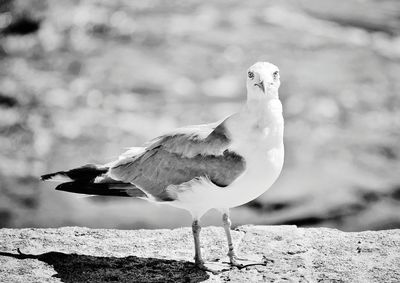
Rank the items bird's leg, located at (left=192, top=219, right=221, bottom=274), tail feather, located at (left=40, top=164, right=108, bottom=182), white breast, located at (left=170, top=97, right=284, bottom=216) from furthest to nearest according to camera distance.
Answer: tail feather, located at (left=40, top=164, right=108, bottom=182)
bird's leg, located at (left=192, top=219, right=221, bottom=274)
white breast, located at (left=170, top=97, right=284, bottom=216)

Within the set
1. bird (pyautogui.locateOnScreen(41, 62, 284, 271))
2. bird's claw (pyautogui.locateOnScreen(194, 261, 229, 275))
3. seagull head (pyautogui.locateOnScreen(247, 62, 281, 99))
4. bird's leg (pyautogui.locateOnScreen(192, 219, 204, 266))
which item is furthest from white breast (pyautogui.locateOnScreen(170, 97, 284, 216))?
bird's claw (pyautogui.locateOnScreen(194, 261, 229, 275))

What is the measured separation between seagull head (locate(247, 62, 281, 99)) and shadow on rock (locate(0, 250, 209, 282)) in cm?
160

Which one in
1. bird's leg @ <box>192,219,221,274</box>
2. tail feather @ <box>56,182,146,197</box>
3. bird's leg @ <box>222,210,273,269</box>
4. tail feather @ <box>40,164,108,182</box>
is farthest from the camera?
tail feather @ <box>40,164,108,182</box>

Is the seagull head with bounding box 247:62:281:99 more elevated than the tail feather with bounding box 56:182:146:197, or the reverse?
the seagull head with bounding box 247:62:281:99

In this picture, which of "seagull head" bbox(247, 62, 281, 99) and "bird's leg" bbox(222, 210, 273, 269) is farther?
"bird's leg" bbox(222, 210, 273, 269)

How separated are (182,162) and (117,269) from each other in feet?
3.57

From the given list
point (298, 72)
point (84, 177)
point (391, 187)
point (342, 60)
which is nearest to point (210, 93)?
point (298, 72)

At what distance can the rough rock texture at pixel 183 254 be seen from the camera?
6.40 meters

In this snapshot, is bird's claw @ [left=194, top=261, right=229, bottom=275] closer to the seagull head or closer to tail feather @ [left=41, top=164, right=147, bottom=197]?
tail feather @ [left=41, top=164, right=147, bottom=197]

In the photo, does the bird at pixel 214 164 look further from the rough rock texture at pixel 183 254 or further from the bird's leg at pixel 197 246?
the rough rock texture at pixel 183 254

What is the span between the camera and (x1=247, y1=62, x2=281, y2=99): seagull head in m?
6.14

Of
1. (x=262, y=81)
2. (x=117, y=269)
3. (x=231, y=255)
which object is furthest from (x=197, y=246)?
(x=262, y=81)

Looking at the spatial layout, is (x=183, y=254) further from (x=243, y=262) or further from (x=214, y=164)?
(x=214, y=164)

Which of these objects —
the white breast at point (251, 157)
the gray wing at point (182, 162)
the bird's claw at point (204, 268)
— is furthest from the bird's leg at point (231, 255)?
the gray wing at point (182, 162)
